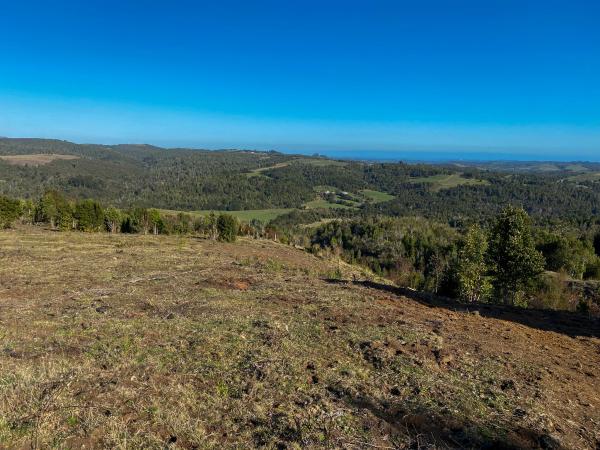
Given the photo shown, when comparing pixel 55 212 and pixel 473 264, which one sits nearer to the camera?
pixel 473 264

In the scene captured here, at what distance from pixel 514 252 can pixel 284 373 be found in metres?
27.3

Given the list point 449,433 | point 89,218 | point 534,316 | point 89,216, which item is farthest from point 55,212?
point 449,433

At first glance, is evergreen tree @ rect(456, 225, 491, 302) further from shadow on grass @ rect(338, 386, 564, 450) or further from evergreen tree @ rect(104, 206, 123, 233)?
evergreen tree @ rect(104, 206, 123, 233)

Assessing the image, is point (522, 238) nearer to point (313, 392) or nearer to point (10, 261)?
point (313, 392)

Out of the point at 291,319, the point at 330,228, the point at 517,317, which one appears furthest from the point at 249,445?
the point at 330,228

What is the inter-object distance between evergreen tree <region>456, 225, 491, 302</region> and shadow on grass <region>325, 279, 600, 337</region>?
18243mm

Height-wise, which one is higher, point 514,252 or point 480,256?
point 514,252

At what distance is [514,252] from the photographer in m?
30.0

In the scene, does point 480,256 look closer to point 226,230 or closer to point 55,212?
point 226,230

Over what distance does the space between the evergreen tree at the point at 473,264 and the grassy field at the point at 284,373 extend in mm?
19305

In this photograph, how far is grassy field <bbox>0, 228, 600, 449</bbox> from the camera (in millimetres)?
6035

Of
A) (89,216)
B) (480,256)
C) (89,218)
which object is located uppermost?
(480,256)

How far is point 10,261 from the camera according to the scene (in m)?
22.8

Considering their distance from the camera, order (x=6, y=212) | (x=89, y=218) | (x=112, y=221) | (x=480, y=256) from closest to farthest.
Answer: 1. (x=480, y=256)
2. (x=6, y=212)
3. (x=89, y=218)
4. (x=112, y=221)
